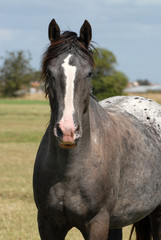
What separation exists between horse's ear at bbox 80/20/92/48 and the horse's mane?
0.12 feet

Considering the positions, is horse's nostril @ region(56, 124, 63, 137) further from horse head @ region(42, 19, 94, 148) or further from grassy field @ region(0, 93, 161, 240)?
grassy field @ region(0, 93, 161, 240)

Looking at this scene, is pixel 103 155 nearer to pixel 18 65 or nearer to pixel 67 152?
pixel 67 152

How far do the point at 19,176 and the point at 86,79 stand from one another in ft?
30.1

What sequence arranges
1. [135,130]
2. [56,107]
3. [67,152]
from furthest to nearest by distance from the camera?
[135,130]
[67,152]
[56,107]

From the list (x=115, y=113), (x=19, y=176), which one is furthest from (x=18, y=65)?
(x=115, y=113)

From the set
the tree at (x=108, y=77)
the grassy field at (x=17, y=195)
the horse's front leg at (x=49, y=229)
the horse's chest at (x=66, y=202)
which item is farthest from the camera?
the tree at (x=108, y=77)

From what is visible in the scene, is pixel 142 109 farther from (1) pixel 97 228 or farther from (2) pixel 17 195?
(2) pixel 17 195

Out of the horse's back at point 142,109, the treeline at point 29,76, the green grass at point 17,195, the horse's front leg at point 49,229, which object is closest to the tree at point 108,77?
the treeline at point 29,76

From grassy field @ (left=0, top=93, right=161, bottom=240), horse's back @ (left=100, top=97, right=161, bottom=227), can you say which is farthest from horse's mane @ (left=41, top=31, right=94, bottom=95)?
grassy field @ (left=0, top=93, right=161, bottom=240)

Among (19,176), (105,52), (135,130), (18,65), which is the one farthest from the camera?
(18,65)

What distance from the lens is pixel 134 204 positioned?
15.2 ft

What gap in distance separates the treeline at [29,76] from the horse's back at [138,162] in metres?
88.0

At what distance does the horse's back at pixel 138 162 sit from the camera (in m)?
4.54

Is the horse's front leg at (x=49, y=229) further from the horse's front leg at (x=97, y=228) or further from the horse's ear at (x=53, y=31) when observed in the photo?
the horse's ear at (x=53, y=31)
